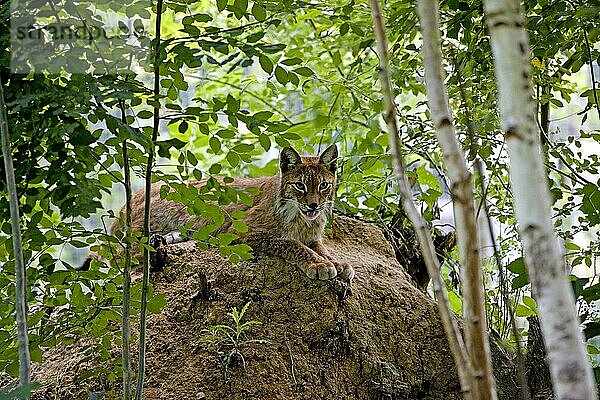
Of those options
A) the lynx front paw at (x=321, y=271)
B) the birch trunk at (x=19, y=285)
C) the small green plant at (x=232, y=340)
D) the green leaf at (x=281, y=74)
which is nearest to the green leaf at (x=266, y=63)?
the green leaf at (x=281, y=74)

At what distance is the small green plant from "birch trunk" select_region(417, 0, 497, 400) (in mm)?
1579

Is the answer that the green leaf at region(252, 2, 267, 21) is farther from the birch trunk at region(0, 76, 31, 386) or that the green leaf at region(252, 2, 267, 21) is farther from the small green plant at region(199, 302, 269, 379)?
the small green plant at region(199, 302, 269, 379)

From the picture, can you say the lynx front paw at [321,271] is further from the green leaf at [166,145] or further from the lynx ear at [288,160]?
A: the green leaf at [166,145]

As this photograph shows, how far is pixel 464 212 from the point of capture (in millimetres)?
786

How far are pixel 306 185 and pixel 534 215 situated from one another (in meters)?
2.31

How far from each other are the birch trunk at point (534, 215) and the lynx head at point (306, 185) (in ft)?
7.32

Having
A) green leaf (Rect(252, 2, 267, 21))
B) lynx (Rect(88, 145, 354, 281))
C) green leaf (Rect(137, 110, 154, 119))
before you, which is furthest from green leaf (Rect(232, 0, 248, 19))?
lynx (Rect(88, 145, 354, 281))

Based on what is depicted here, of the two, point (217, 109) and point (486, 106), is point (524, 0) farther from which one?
point (217, 109)

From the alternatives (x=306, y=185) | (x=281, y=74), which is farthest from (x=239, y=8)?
(x=306, y=185)

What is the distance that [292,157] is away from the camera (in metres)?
3.02

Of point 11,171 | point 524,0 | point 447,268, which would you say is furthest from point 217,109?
point 447,268

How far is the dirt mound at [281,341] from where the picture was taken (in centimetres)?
229

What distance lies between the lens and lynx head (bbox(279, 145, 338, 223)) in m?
2.96

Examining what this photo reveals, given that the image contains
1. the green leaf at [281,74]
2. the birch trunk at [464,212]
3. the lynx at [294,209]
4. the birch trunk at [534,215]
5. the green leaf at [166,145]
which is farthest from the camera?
the lynx at [294,209]
